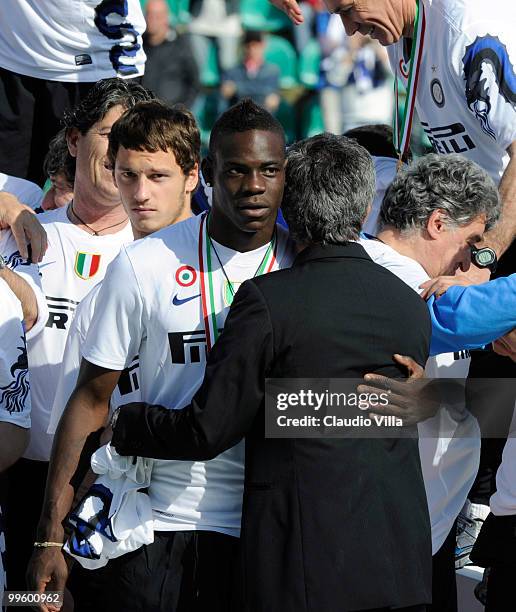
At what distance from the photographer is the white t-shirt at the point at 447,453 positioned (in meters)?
3.64

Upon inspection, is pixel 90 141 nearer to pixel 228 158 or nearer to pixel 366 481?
pixel 228 158

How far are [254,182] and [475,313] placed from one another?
69cm

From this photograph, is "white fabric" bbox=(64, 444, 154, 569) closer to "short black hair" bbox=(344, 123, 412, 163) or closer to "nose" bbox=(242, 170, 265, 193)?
"nose" bbox=(242, 170, 265, 193)

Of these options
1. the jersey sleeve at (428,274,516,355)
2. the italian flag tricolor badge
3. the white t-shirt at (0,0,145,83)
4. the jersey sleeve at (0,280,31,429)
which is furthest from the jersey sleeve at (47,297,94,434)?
the white t-shirt at (0,0,145,83)

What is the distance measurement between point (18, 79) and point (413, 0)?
5.97ft

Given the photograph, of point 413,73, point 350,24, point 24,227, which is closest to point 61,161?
point 24,227

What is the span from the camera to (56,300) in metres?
4.02

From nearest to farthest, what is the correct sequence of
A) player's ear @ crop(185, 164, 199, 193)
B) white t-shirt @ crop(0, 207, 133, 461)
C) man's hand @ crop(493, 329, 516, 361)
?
1. man's hand @ crop(493, 329, 516, 361)
2. player's ear @ crop(185, 164, 199, 193)
3. white t-shirt @ crop(0, 207, 133, 461)

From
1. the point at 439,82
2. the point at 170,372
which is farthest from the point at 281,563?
the point at 439,82

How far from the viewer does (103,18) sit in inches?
202

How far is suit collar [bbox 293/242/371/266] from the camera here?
9.58 ft

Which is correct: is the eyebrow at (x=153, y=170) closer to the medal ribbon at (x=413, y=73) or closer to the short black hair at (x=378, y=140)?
the medal ribbon at (x=413, y=73)

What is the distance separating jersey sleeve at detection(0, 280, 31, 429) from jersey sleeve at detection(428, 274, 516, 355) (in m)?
1.26

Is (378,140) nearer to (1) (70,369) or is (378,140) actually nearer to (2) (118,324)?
(1) (70,369)
